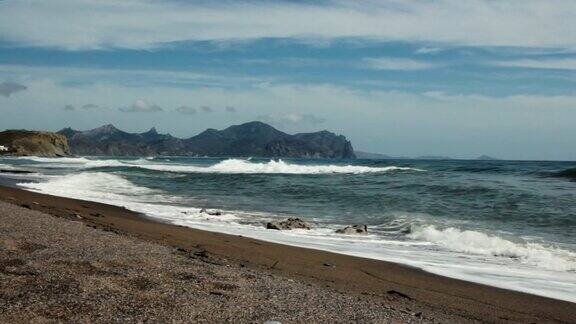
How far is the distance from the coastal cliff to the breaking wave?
9584 centimetres

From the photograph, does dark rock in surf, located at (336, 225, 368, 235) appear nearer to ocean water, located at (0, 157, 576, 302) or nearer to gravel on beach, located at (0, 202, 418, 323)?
ocean water, located at (0, 157, 576, 302)

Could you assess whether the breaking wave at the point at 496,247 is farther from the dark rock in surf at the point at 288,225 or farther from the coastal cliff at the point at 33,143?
the coastal cliff at the point at 33,143

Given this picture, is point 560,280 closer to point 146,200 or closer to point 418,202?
point 418,202

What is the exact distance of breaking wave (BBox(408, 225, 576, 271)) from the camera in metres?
9.62

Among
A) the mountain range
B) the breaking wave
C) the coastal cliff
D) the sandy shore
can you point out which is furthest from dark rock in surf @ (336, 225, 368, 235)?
the mountain range

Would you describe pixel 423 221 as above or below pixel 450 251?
above

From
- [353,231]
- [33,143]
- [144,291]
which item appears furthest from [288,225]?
[33,143]

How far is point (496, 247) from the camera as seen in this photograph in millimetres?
A: 11055

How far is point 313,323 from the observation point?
478 cm

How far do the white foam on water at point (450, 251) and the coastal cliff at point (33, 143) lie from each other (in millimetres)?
92580

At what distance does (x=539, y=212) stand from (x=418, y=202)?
4.52 meters

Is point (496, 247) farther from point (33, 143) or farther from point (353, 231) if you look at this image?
point (33, 143)

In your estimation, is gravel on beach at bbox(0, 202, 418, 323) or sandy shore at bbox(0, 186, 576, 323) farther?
sandy shore at bbox(0, 186, 576, 323)

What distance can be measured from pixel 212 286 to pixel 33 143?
110 metres
